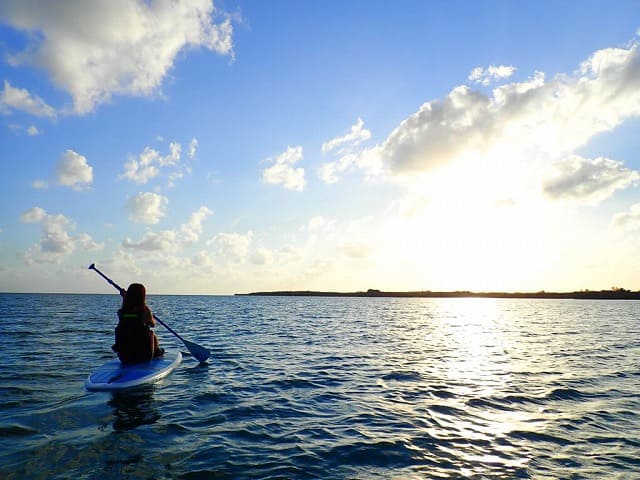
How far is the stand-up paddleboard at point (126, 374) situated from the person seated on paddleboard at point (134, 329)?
0.31 metres

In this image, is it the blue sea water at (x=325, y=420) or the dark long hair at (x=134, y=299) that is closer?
the blue sea water at (x=325, y=420)

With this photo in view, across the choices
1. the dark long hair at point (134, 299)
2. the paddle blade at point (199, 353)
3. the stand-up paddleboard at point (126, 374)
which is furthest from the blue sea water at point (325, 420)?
the dark long hair at point (134, 299)

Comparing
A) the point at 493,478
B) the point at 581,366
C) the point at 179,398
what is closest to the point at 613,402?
the point at 581,366

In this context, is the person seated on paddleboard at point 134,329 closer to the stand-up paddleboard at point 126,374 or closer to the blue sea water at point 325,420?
the stand-up paddleboard at point 126,374

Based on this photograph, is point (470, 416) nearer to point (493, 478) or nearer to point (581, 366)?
point (493, 478)

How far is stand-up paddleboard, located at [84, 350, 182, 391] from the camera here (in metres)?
10.9

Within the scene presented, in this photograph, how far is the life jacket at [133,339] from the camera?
39.4 feet

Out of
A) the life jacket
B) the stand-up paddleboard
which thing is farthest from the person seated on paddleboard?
the stand-up paddleboard

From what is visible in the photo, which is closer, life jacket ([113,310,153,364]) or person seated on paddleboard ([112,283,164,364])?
person seated on paddleboard ([112,283,164,364])

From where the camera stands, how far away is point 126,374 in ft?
37.8

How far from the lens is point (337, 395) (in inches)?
440

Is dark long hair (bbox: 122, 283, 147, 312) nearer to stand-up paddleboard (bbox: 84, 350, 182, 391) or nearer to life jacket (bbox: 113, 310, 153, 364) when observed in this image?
life jacket (bbox: 113, 310, 153, 364)

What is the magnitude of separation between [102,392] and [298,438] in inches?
255

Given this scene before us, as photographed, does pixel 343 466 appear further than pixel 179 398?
No
